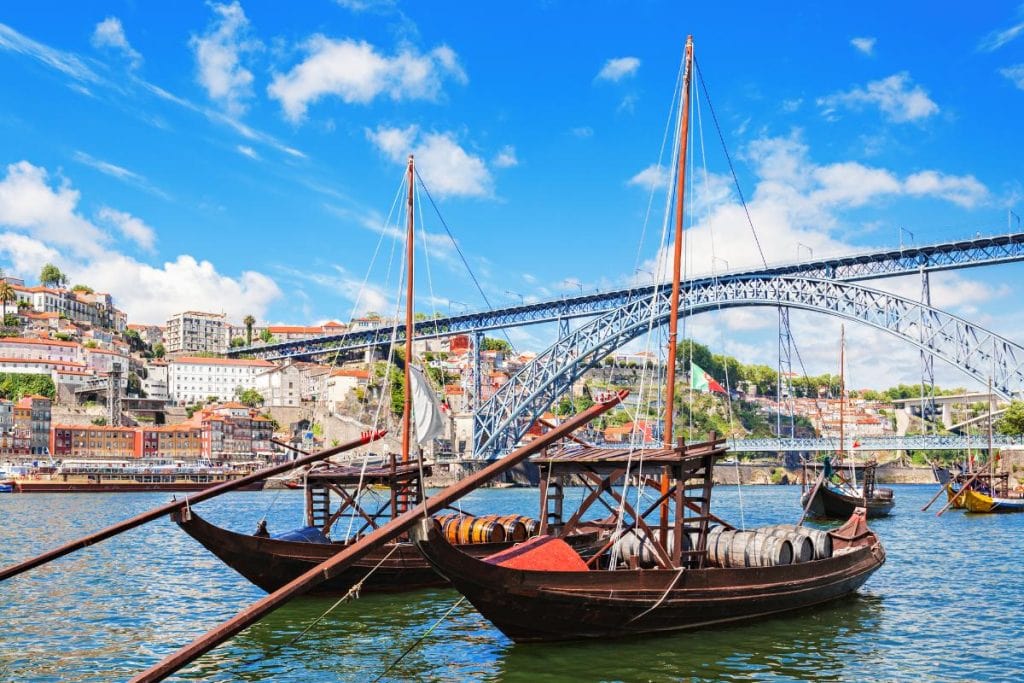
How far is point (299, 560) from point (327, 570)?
6914 millimetres

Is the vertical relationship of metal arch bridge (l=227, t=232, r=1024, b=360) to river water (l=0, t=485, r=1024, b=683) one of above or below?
above

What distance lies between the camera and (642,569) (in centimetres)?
1370

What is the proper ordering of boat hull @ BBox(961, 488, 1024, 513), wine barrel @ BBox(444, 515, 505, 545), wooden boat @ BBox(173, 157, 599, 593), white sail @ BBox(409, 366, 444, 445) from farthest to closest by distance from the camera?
boat hull @ BBox(961, 488, 1024, 513), white sail @ BBox(409, 366, 444, 445), wine barrel @ BBox(444, 515, 505, 545), wooden boat @ BBox(173, 157, 599, 593)

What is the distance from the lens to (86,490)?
72.8m

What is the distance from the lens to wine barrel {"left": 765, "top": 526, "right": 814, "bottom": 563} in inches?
634

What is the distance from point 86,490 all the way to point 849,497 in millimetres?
55117

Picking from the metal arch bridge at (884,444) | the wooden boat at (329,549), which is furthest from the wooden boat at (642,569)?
the metal arch bridge at (884,444)

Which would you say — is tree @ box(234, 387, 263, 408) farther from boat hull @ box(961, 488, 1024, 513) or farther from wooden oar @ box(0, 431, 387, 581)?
wooden oar @ box(0, 431, 387, 581)

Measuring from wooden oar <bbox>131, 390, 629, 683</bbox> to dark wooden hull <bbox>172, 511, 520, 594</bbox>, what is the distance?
4.88 metres

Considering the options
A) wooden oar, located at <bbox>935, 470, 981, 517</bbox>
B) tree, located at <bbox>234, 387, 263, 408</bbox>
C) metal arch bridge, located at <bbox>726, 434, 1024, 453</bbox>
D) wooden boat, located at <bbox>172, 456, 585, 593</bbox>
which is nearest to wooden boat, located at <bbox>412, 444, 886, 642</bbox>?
wooden boat, located at <bbox>172, 456, 585, 593</bbox>

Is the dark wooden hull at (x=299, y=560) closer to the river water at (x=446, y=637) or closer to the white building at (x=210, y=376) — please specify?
the river water at (x=446, y=637)

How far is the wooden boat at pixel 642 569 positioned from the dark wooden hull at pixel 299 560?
367 centimetres

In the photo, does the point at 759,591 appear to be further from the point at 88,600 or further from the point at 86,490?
the point at 86,490

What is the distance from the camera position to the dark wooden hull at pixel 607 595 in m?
12.1
